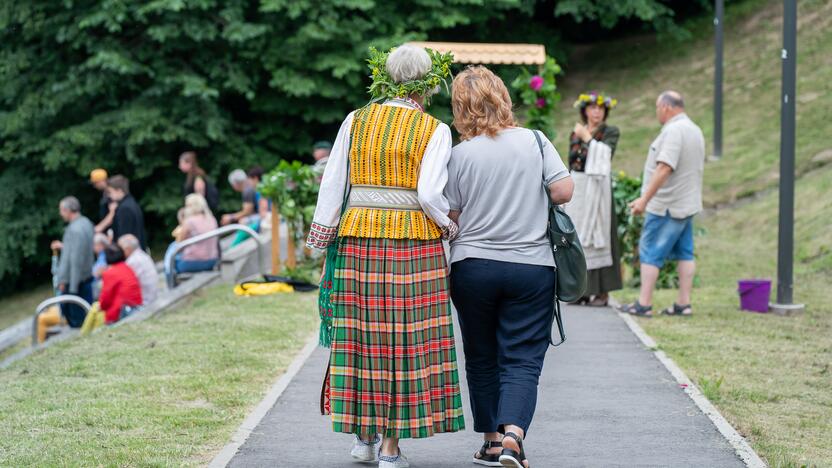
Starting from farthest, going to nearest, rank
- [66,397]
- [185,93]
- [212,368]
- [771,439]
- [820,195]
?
[185,93] < [820,195] < [212,368] < [66,397] < [771,439]

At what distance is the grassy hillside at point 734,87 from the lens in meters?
21.8

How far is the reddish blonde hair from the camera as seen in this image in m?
5.38

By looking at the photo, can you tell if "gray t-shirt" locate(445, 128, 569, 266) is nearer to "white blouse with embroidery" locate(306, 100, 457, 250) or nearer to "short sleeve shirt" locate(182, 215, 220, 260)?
"white blouse with embroidery" locate(306, 100, 457, 250)

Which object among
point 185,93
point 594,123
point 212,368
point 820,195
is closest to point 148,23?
point 185,93

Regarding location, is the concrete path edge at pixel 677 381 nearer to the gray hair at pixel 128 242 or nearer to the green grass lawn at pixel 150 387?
the green grass lawn at pixel 150 387

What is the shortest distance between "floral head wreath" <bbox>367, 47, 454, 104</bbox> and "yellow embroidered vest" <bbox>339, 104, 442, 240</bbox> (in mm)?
99

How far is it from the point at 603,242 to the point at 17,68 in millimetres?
17872

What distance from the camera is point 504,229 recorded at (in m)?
5.38

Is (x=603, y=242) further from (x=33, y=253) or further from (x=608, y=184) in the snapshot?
(x=33, y=253)

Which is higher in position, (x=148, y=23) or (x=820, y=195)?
(x=148, y=23)

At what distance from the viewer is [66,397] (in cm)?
726

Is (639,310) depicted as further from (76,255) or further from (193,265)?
(76,255)

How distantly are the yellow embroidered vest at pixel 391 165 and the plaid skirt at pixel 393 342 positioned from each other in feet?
0.18

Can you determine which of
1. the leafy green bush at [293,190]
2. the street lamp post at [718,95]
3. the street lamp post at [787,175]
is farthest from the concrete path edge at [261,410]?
the street lamp post at [718,95]
